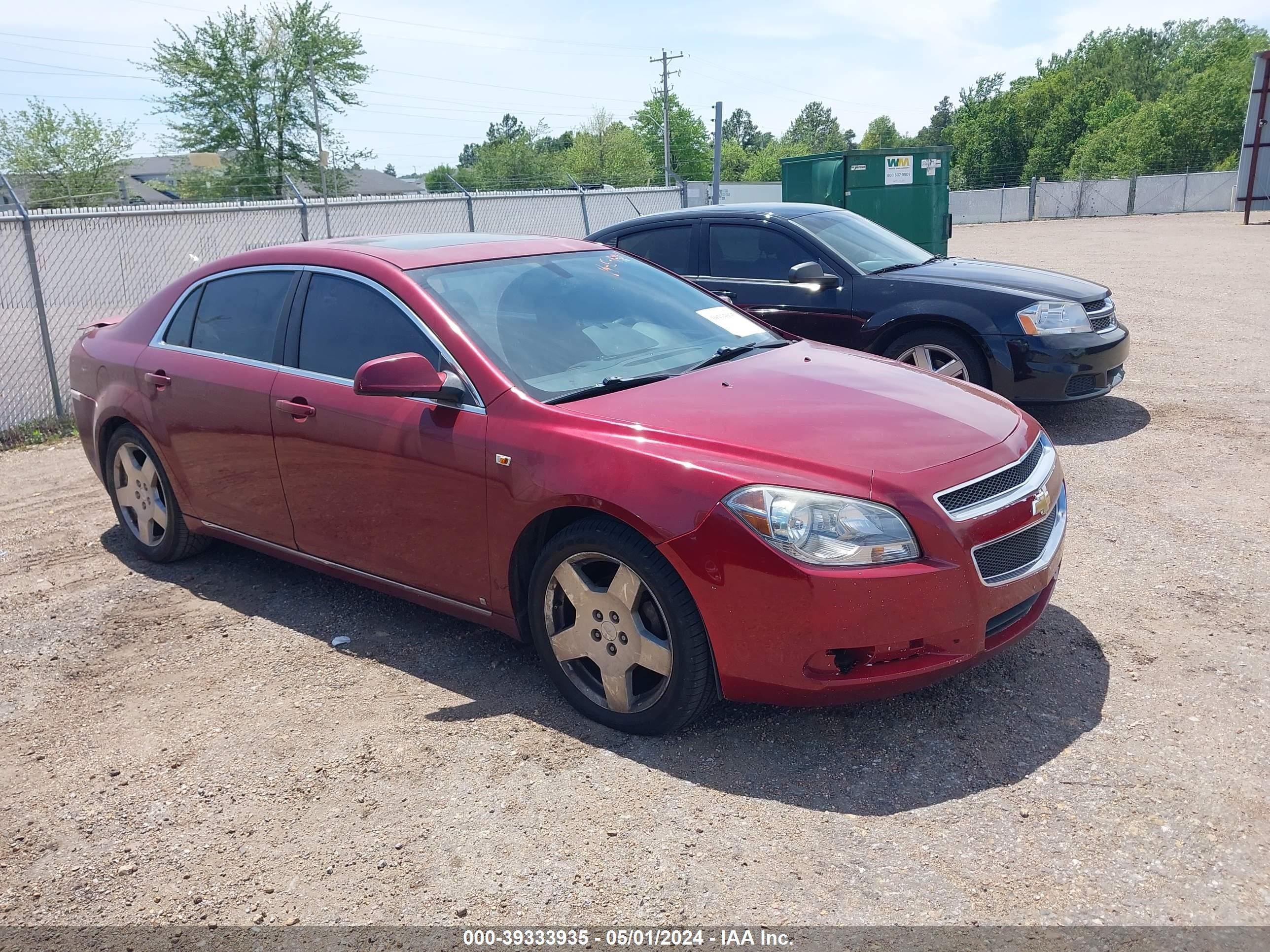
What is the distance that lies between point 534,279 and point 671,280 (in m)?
0.83

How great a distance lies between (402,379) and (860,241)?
17.0 feet

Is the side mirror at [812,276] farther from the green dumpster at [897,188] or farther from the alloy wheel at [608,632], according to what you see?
the green dumpster at [897,188]

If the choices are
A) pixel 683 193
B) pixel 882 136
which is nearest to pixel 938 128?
pixel 882 136

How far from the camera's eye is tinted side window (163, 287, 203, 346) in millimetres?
4969

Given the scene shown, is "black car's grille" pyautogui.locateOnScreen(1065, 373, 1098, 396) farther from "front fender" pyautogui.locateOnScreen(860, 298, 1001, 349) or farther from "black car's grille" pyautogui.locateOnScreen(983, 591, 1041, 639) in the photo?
"black car's grille" pyautogui.locateOnScreen(983, 591, 1041, 639)

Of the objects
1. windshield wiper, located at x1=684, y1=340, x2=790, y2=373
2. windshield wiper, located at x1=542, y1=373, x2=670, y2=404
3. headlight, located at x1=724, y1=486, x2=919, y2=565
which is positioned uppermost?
windshield wiper, located at x1=684, y1=340, x2=790, y2=373

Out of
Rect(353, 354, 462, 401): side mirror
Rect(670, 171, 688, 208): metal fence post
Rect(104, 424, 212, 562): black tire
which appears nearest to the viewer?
Rect(353, 354, 462, 401): side mirror

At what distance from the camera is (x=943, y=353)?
23.4ft

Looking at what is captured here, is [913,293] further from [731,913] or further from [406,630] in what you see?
[731,913]

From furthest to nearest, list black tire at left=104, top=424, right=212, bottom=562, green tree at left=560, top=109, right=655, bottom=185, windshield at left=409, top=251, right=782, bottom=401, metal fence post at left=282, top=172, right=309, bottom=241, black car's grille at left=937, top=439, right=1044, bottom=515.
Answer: green tree at left=560, top=109, right=655, bottom=185 → metal fence post at left=282, top=172, right=309, bottom=241 → black tire at left=104, top=424, right=212, bottom=562 → windshield at left=409, top=251, right=782, bottom=401 → black car's grille at left=937, top=439, right=1044, bottom=515

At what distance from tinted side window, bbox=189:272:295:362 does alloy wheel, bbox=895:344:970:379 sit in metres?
4.37

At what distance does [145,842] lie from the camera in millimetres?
3047

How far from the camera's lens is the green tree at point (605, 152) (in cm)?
8512

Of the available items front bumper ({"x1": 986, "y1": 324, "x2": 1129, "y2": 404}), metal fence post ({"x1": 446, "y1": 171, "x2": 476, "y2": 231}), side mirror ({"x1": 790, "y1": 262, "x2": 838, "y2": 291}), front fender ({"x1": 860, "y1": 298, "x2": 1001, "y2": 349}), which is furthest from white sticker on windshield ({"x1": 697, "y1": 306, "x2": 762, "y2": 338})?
metal fence post ({"x1": 446, "y1": 171, "x2": 476, "y2": 231})
